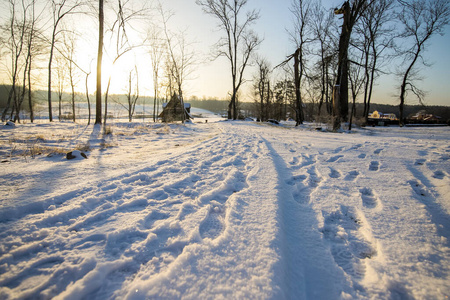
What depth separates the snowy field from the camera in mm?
985

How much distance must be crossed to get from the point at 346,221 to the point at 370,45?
21.8 meters

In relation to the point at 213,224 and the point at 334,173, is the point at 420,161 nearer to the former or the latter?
the point at 334,173

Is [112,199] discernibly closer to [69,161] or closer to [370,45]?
[69,161]

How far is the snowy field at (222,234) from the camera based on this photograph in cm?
99

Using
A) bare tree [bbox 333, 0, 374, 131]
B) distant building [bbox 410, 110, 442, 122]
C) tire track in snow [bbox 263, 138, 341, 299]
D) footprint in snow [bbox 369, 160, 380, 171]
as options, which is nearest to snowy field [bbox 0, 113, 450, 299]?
tire track in snow [bbox 263, 138, 341, 299]

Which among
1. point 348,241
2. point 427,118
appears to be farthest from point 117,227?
point 427,118

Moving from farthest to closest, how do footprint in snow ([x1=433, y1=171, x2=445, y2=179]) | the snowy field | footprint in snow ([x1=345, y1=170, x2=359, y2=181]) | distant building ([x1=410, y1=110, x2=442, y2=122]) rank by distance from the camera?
distant building ([x1=410, y1=110, x2=442, y2=122]) < footprint in snow ([x1=345, y1=170, x2=359, y2=181]) < footprint in snow ([x1=433, y1=171, x2=445, y2=179]) < the snowy field

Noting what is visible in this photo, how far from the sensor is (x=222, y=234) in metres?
1.39

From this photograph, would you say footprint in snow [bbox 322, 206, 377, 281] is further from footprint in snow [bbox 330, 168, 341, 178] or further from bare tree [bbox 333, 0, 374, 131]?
bare tree [bbox 333, 0, 374, 131]

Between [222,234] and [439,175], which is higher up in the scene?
[439,175]

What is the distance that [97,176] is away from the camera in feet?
8.14

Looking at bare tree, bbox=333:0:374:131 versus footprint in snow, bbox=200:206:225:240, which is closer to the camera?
footprint in snow, bbox=200:206:225:240

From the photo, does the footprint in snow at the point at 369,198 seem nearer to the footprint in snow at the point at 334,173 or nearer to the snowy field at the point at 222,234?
the snowy field at the point at 222,234

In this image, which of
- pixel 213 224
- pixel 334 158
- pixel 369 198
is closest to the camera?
pixel 213 224
